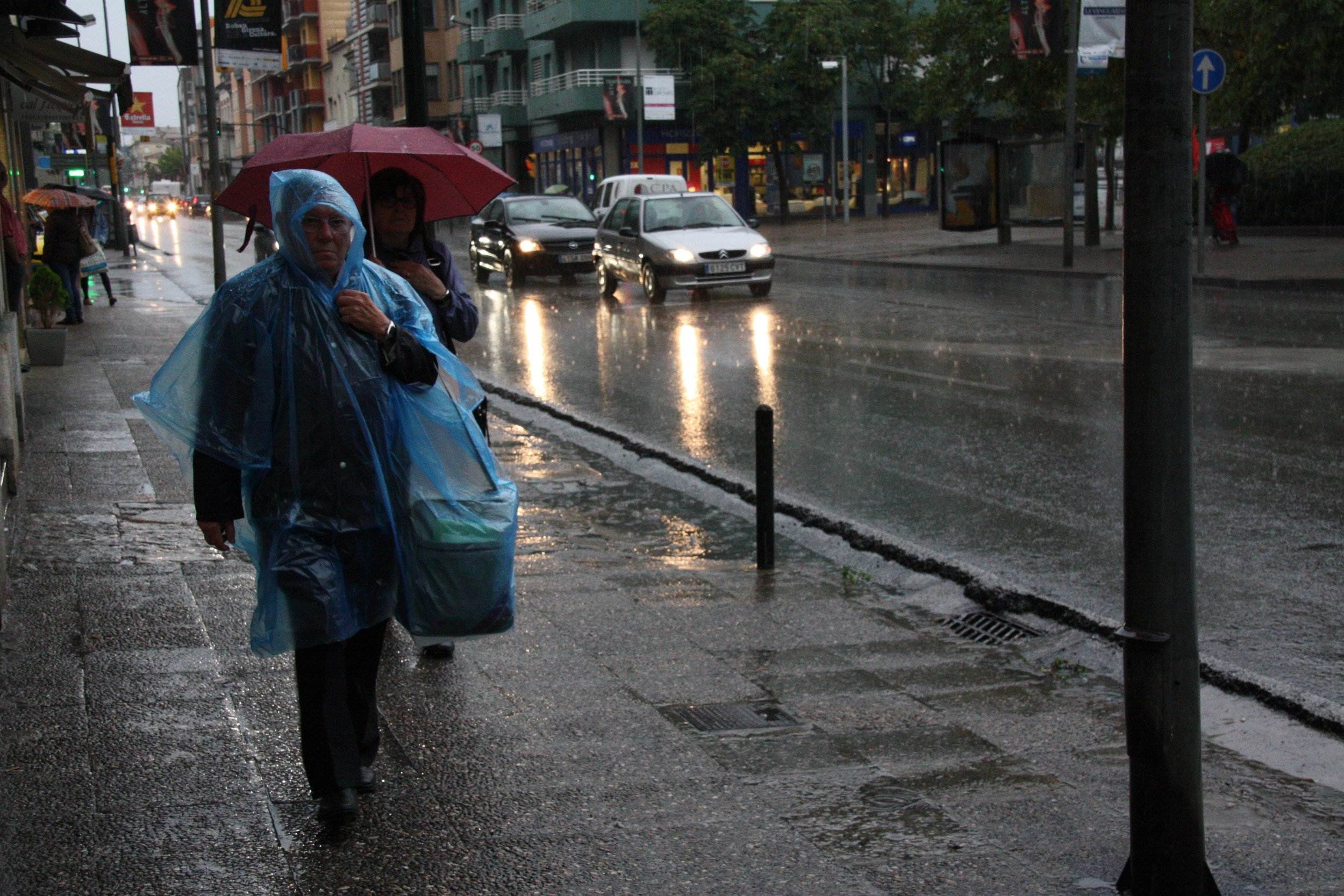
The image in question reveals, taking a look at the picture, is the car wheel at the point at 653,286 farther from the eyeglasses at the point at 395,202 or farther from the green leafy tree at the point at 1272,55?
the eyeglasses at the point at 395,202

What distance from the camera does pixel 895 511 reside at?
323 inches

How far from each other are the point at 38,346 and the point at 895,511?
10085 mm

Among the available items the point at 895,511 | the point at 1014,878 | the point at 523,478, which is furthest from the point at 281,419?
the point at 523,478

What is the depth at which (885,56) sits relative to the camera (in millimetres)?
59469

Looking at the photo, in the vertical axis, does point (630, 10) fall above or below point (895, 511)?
above

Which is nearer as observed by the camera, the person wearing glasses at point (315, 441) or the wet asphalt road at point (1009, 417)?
the person wearing glasses at point (315, 441)

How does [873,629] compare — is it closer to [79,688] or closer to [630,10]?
[79,688]

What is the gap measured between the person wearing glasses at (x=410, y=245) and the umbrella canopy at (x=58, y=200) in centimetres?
1535

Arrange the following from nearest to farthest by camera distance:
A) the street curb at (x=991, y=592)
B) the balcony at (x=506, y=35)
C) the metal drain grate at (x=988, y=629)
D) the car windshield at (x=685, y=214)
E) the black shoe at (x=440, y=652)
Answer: the street curb at (x=991, y=592) → the black shoe at (x=440, y=652) → the metal drain grate at (x=988, y=629) → the car windshield at (x=685, y=214) → the balcony at (x=506, y=35)

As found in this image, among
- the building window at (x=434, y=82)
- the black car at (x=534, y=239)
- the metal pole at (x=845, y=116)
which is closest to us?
the black car at (x=534, y=239)

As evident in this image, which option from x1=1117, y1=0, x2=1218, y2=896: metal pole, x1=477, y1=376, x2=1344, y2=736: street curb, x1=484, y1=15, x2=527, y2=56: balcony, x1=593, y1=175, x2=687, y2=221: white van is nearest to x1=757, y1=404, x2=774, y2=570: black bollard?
x1=477, y1=376, x2=1344, y2=736: street curb

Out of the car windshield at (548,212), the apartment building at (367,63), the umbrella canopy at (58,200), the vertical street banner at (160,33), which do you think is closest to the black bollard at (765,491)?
the umbrella canopy at (58,200)

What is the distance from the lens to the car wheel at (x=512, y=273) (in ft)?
90.2

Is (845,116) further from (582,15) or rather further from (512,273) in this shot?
(512,273)
